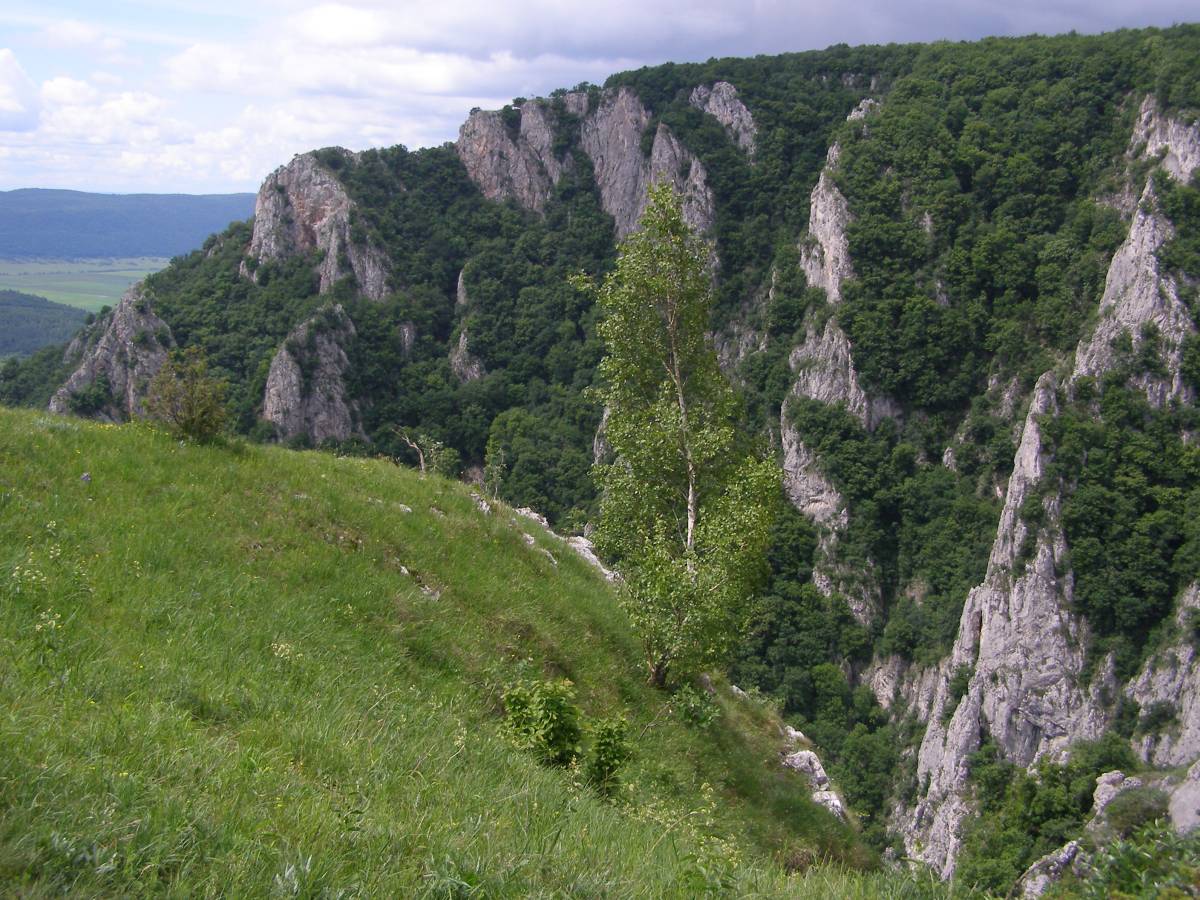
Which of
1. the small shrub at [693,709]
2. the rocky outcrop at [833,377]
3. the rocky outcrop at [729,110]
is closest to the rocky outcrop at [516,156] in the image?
the rocky outcrop at [729,110]

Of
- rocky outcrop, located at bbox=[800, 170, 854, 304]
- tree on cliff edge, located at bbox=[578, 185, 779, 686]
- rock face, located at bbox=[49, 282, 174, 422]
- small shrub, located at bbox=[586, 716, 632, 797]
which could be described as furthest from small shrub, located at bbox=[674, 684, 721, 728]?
rocky outcrop, located at bbox=[800, 170, 854, 304]

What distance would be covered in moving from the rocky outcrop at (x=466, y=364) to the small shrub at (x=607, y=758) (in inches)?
3885

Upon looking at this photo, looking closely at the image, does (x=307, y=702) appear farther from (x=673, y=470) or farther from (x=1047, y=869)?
(x=673, y=470)

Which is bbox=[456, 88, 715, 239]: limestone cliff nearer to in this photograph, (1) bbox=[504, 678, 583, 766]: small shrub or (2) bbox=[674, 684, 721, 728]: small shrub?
(2) bbox=[674, 684, 721, 728]: small shrub

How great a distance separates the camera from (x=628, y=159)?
384ft

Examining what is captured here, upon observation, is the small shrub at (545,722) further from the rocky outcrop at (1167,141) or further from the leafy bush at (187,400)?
the rocky outcrop at (1167,141)

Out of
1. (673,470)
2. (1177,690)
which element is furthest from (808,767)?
(1177,690)

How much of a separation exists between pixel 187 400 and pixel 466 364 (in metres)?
95.6

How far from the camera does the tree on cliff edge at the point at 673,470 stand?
37.4 ft

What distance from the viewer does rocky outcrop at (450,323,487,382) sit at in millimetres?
104625

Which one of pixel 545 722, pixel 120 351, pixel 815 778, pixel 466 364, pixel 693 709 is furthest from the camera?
pixel 466 364

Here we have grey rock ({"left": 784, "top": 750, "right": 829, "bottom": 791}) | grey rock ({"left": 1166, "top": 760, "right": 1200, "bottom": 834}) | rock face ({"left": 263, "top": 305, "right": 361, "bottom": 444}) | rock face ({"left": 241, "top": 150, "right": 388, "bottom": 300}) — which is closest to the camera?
grey rock ({"left": 1166, "top": 760, "right": 1200, "bottom": 834})

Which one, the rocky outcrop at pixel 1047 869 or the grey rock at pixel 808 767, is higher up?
the rocky outcrop at pixel 1047 869

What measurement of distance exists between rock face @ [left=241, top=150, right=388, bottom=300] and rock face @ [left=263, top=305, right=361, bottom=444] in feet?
28.1
